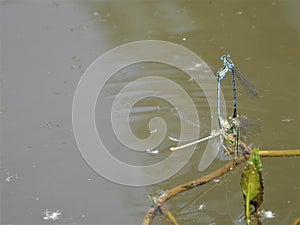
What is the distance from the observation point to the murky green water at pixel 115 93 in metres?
2.41

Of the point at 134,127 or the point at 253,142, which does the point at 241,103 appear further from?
the point at 134,127

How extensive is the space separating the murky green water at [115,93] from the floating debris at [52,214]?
20 mm

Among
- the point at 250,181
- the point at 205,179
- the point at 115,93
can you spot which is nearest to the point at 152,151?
the point at 205,179

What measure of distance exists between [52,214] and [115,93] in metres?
0.93

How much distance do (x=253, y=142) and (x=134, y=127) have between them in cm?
59

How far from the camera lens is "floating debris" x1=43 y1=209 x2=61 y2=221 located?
2.39 meters

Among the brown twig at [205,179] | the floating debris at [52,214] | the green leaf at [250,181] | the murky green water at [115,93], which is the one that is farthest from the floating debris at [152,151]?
the green leaf at [250,181]

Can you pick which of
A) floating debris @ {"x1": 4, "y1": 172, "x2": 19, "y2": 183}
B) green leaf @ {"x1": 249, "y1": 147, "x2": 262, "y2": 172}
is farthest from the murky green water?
green leaf @ {"x1": 249, "y1": 147, "x2": 262, "y2": 172}

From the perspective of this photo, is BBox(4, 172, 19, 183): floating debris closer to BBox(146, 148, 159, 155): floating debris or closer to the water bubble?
BBox(146, 148, 159, 155): floating debris

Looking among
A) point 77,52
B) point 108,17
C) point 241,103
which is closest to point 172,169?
point 241,103

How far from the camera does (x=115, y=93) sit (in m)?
3.13

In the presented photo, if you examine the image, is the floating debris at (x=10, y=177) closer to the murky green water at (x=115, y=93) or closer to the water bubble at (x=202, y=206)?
the murky green water at (x=115, y=93)

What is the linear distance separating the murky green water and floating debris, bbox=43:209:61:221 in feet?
0.07

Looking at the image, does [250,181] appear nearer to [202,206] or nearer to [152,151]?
[202,206]
